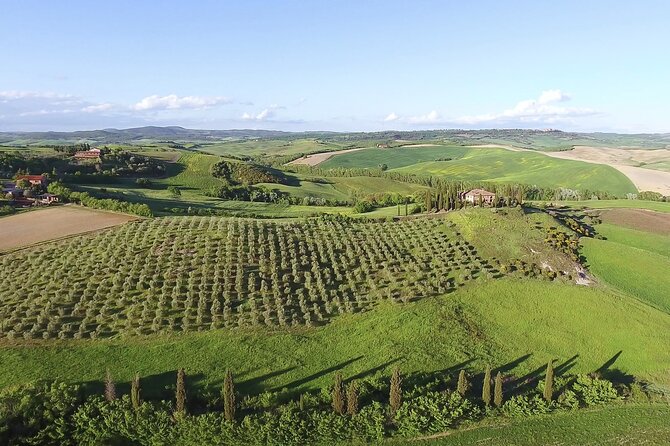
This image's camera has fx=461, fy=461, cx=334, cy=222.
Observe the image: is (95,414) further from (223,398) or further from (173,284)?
(173,284)

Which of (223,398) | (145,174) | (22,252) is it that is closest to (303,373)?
(223,398)

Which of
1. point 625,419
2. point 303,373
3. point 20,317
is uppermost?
point 20,317

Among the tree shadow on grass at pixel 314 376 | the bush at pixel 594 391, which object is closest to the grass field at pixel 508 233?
the bush at pixel 594 391

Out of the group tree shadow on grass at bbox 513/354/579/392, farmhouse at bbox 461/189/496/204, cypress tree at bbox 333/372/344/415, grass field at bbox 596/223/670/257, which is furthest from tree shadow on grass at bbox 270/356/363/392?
farmhouse at bbox 461/189/496/204

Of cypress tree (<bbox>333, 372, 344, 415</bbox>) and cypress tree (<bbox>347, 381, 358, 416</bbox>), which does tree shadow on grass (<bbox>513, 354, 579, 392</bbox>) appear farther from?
cypress tree (<bbox>333, 372, 344, 415</bbox>)

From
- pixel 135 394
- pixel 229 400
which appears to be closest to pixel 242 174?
pixel 135 394

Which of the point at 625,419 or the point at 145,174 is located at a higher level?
the point at 145,174

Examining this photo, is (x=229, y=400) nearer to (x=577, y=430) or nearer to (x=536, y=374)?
(x=577, y=430)
